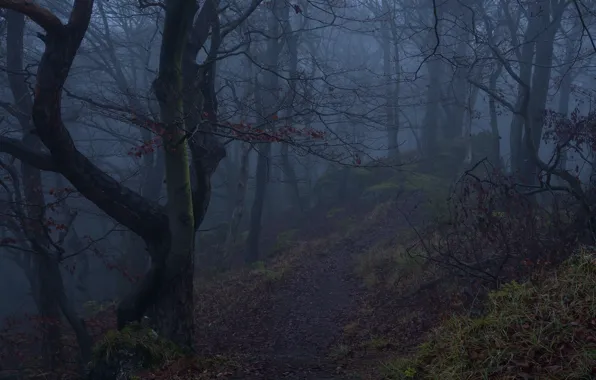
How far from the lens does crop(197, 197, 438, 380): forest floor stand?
8.29 m

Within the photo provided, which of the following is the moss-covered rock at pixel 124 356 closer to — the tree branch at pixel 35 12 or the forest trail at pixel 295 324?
the forest trail at pixel 295 324

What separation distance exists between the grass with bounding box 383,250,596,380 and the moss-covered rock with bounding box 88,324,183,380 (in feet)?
9.95

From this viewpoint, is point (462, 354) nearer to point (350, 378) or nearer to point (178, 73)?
point (350, 378)

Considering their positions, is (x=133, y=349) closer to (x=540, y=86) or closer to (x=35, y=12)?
(x=35, y=12)

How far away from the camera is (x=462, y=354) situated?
5895 millimetres

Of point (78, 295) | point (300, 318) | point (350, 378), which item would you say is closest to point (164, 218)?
point (350, 378)

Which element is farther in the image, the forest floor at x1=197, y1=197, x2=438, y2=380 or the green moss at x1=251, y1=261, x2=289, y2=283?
the green moss at x1=251, y1=261, x2=289, y2=283

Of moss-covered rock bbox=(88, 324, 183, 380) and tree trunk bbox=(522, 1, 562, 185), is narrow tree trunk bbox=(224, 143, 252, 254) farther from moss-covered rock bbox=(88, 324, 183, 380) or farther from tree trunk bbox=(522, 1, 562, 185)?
moss-covered rock bbox=(88, 324, 183, 380)

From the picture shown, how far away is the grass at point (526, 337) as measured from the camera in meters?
5.21

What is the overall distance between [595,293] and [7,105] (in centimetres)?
967

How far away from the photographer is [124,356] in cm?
788

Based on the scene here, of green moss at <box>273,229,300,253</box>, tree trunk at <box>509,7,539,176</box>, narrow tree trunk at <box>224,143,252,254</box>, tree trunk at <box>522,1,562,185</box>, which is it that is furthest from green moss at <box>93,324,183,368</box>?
green moss at <box>273,229,300,253</box>

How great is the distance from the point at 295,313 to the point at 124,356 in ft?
19.4

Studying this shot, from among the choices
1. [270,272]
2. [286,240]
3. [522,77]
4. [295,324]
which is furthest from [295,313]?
[522,77]
